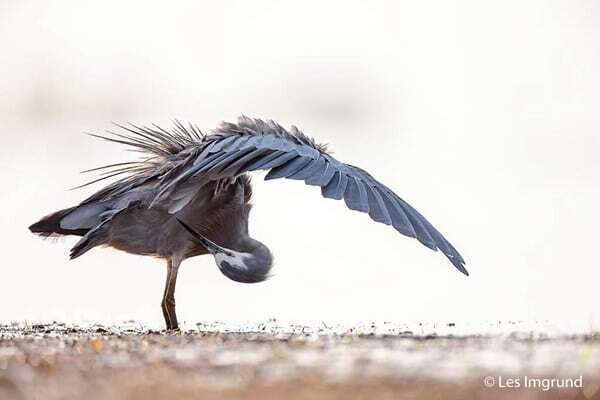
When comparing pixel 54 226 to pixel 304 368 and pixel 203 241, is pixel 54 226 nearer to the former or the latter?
pixel 203 241

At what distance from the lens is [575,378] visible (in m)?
3.95

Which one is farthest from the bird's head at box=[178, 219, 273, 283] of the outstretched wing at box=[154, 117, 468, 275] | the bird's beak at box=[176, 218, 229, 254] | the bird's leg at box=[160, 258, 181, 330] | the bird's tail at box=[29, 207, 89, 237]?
the bird's tail at box=[29, 207, 89, 237]

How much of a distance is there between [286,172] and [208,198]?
1.36 m

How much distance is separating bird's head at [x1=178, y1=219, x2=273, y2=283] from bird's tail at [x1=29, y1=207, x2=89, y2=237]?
1040 millimetres

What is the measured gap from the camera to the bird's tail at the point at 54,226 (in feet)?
29.9

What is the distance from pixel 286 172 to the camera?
7711 mm

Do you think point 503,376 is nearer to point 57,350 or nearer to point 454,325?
point 57,350

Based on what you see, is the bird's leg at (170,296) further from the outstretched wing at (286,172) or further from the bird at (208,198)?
the outstretched wing at (286,172)

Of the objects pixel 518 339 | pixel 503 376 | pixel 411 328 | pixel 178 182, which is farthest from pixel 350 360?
pixel 178 182

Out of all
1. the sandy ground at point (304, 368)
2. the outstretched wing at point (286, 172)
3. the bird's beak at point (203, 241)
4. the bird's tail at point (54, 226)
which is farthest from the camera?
the bird's tail at point (54, 226)

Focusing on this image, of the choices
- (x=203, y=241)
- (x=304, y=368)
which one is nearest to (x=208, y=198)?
(x=203, y=241)

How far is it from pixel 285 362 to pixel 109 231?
4.53 metres

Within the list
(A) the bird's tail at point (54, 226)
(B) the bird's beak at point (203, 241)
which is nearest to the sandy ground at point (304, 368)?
(B) the bird's beak at point (203, 241)

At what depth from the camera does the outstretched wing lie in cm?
761
